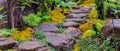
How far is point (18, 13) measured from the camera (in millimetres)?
9242

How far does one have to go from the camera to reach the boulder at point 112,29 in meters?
6.75

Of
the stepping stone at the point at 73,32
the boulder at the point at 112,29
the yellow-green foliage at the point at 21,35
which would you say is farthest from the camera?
the stepping stone at the point at 73,32

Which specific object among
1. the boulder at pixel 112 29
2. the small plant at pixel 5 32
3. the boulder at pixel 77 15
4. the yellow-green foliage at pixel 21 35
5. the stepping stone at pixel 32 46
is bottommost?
the stepping stone at pixel 32 46

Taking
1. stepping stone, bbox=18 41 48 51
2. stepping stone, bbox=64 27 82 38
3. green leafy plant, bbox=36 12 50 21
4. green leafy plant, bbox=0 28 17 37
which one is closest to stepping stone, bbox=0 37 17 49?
green leafy plant, bbox=0 28 17 37

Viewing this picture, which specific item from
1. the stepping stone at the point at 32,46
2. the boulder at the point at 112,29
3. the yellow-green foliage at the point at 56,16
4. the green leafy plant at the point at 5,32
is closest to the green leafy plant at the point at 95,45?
the boulder at the point at 112,29

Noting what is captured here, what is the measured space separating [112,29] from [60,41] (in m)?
1.69

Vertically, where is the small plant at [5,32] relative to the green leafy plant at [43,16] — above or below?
below

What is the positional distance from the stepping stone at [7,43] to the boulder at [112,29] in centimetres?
260

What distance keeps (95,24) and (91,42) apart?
0.79m

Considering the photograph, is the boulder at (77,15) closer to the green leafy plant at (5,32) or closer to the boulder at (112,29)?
the green leafy plant at (5,32)

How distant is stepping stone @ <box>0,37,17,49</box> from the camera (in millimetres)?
7535

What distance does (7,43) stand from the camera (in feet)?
24.9

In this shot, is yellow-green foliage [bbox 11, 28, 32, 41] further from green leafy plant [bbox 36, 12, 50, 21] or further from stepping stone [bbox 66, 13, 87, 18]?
stepping stone [bbox 66, 13, 87, 18]

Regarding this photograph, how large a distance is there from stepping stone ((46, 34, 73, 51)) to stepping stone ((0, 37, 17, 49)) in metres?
1.05
